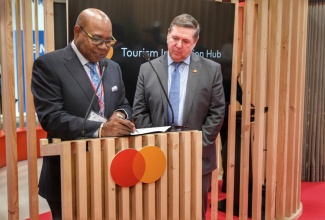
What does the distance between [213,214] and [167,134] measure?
1654 mm

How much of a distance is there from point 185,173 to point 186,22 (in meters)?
1.11

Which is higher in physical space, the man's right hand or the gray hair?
the gray hair

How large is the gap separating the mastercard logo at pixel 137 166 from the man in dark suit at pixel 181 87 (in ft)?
2.55

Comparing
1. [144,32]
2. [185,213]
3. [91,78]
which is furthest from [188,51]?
[185,213]

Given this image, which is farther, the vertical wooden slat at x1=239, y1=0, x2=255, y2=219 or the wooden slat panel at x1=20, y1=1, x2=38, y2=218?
the vertical wooden slat at x1=239, y1=0, x2=255, y2=219

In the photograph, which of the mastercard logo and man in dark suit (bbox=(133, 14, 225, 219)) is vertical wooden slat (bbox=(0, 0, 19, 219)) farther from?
the mastercard logo

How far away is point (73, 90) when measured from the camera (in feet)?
6.82

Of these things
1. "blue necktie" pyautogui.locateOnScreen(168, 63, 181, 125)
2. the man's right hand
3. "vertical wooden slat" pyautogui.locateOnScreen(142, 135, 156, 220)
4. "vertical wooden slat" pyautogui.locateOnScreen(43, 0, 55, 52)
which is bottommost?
"vertical wooden slat" pyautogui.locateOnScreen(142, 135, 156, 220)

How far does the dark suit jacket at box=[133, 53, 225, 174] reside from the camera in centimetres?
257

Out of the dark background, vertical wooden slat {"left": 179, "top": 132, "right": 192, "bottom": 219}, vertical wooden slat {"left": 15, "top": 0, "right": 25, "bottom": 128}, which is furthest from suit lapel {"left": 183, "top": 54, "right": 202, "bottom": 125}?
vertical wooden slat {"left": 15, "top": 0, "right": 25, "bottom": 128}

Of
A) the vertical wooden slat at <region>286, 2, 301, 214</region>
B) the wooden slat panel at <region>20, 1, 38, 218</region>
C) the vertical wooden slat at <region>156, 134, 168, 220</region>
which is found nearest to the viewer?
the vertical wooden slat at <region>156, 134, 168, 220</region>

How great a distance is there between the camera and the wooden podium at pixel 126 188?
5.32ft

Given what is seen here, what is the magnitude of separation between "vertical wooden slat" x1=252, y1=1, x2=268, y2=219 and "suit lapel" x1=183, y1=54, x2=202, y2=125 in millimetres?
833

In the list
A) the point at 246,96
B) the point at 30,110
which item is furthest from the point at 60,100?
the point at 246,96
